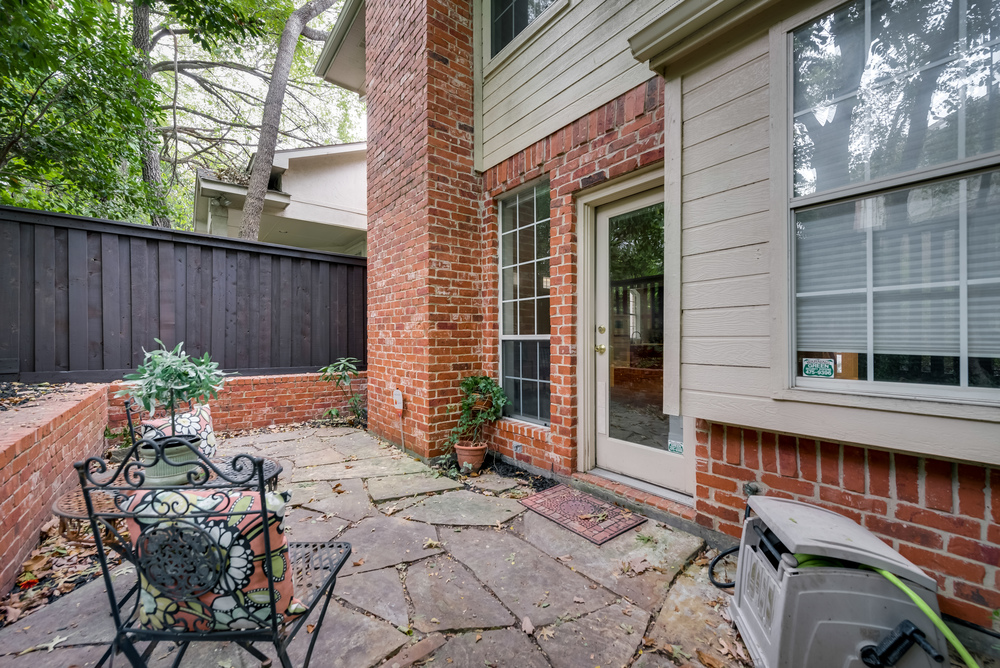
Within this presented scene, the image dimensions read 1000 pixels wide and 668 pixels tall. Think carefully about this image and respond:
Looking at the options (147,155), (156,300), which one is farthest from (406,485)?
(147,155)

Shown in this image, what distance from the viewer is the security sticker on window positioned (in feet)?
5.68

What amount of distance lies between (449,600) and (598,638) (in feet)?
2.05

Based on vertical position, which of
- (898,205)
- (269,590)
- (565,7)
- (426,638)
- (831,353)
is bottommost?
(426,638)

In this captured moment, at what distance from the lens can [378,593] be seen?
1818 mm

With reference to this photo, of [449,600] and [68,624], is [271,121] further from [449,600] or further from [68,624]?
[449,600]

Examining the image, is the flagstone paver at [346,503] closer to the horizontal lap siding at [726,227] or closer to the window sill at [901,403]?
the horizontal lap siding at [726,227]

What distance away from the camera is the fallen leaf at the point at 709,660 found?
142cm

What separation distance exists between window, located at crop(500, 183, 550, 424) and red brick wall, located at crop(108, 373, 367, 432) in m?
2.56

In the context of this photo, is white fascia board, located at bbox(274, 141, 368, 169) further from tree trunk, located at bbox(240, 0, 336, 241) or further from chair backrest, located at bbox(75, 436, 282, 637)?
chair backrest, located at bbox(75, 436, 282, 637)

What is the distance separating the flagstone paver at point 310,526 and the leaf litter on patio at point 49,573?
77cm

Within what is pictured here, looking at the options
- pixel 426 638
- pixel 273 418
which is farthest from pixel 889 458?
pixel 273 418

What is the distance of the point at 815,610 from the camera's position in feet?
4.12

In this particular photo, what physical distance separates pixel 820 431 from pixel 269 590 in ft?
6.64

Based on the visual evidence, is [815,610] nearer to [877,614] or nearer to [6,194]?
[877,614]
